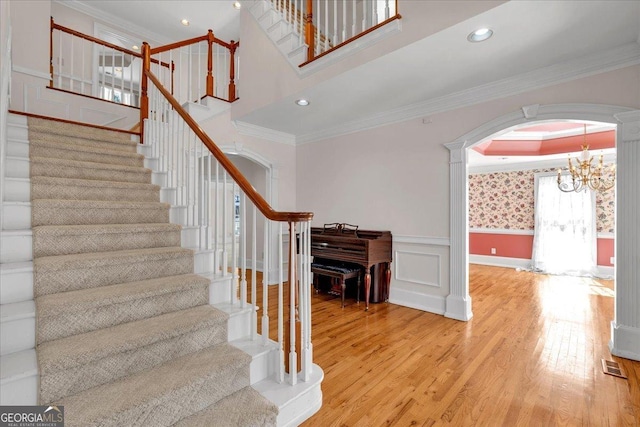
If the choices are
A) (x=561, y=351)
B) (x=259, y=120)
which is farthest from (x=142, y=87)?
(x=561, y=351)

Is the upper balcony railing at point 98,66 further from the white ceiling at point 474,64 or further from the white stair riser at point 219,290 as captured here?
the white stair riser at point 219,290

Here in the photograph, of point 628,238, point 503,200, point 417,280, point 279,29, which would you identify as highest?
point 279,29

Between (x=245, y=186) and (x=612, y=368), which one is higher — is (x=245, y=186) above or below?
above

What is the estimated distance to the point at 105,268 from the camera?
1.85 m

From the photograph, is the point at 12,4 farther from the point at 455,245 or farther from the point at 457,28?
the point at 455,245

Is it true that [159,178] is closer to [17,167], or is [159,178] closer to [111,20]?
[17,167]

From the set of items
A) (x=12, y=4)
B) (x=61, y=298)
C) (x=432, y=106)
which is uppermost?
(x=12, y=4)

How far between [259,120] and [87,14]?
11.5ft

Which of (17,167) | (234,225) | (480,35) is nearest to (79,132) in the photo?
(17,167)

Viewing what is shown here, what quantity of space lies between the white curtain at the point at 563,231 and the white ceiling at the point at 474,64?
4348 millimetres

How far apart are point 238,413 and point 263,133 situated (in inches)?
161

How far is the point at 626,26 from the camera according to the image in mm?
2174

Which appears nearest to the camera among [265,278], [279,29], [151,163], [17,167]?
[265,278]

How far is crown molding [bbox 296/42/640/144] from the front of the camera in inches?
98.5
